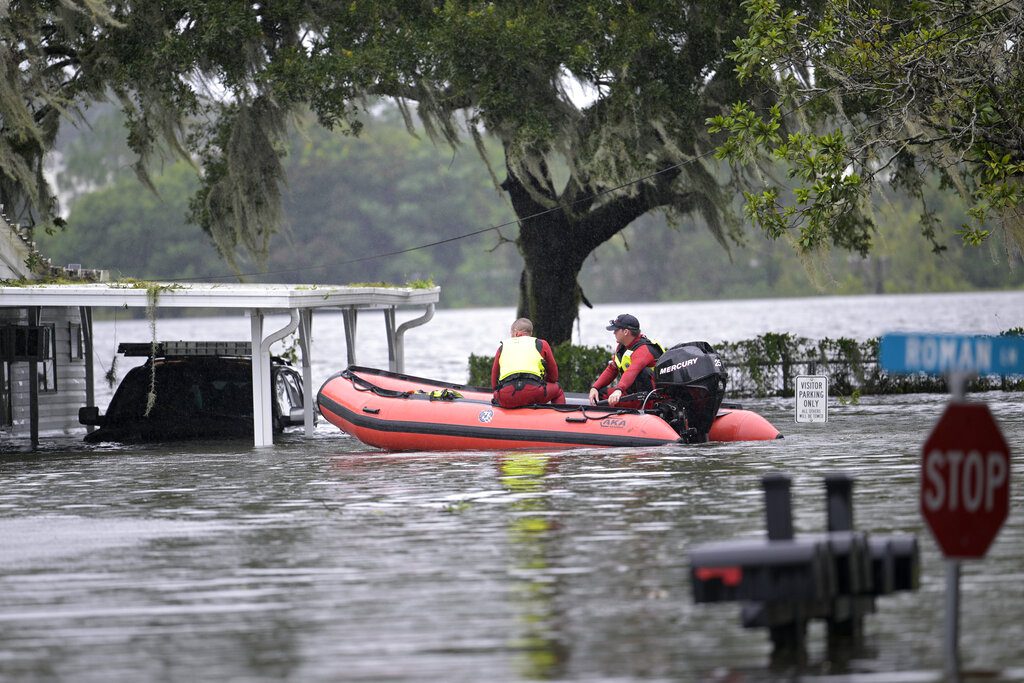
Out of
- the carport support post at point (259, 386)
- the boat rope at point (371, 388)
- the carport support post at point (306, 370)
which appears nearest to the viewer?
the boat rope at point (371, 388)

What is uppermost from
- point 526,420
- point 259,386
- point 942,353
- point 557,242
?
point 557,242

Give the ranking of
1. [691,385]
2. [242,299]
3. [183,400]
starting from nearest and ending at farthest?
[691,385]
[242,299]
[183,400]

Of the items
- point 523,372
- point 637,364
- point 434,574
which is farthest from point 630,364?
point 434,574

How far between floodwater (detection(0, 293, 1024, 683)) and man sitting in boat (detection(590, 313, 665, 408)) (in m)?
1.14

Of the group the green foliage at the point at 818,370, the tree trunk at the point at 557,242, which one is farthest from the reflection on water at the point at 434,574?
the green foliage at the point at 818,370

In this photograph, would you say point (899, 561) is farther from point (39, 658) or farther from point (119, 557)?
point (119, 557)

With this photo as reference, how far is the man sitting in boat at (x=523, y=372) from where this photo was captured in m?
17.2

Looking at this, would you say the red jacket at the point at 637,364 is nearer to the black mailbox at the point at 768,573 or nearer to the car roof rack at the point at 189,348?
the car roof rack at the point at 189,348

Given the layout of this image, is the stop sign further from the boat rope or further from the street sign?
the boat rope

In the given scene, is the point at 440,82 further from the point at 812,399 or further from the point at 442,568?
the point at 442,568

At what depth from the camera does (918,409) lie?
75.4ft

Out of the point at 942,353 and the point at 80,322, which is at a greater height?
the point at 80,322

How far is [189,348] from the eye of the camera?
867 inches

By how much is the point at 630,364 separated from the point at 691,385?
1042 mm
